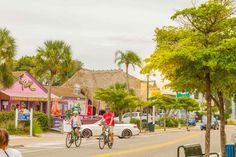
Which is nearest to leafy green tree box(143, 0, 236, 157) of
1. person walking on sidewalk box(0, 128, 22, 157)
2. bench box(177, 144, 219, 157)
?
bench box(177, 144, 219, 157)

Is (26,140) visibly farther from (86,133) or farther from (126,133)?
(126,133)

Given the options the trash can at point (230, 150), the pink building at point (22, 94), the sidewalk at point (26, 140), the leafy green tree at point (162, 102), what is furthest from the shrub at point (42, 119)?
the trash can at point (230, 150)

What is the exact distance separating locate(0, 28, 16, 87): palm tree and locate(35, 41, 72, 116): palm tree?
22.4 feet

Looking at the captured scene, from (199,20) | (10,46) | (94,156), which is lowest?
(94,156)

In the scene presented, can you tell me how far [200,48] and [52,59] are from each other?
32136 millimetres

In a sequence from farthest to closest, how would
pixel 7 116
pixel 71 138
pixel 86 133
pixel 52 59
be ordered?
pixel 52 59 < pixel 7 116 < pixel 86 133 < pixel 71 138

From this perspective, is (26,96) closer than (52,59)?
No

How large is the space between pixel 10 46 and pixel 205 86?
24.9 metres

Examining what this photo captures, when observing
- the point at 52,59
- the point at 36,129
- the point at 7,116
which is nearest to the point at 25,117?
the point at 36,129

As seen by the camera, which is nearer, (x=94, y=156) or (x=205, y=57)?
(x=205, y=57)

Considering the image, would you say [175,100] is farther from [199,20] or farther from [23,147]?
[199,20]

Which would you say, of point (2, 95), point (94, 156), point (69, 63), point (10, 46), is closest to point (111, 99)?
point (69, 63)

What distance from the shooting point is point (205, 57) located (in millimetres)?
12031

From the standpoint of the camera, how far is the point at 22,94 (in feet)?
166
